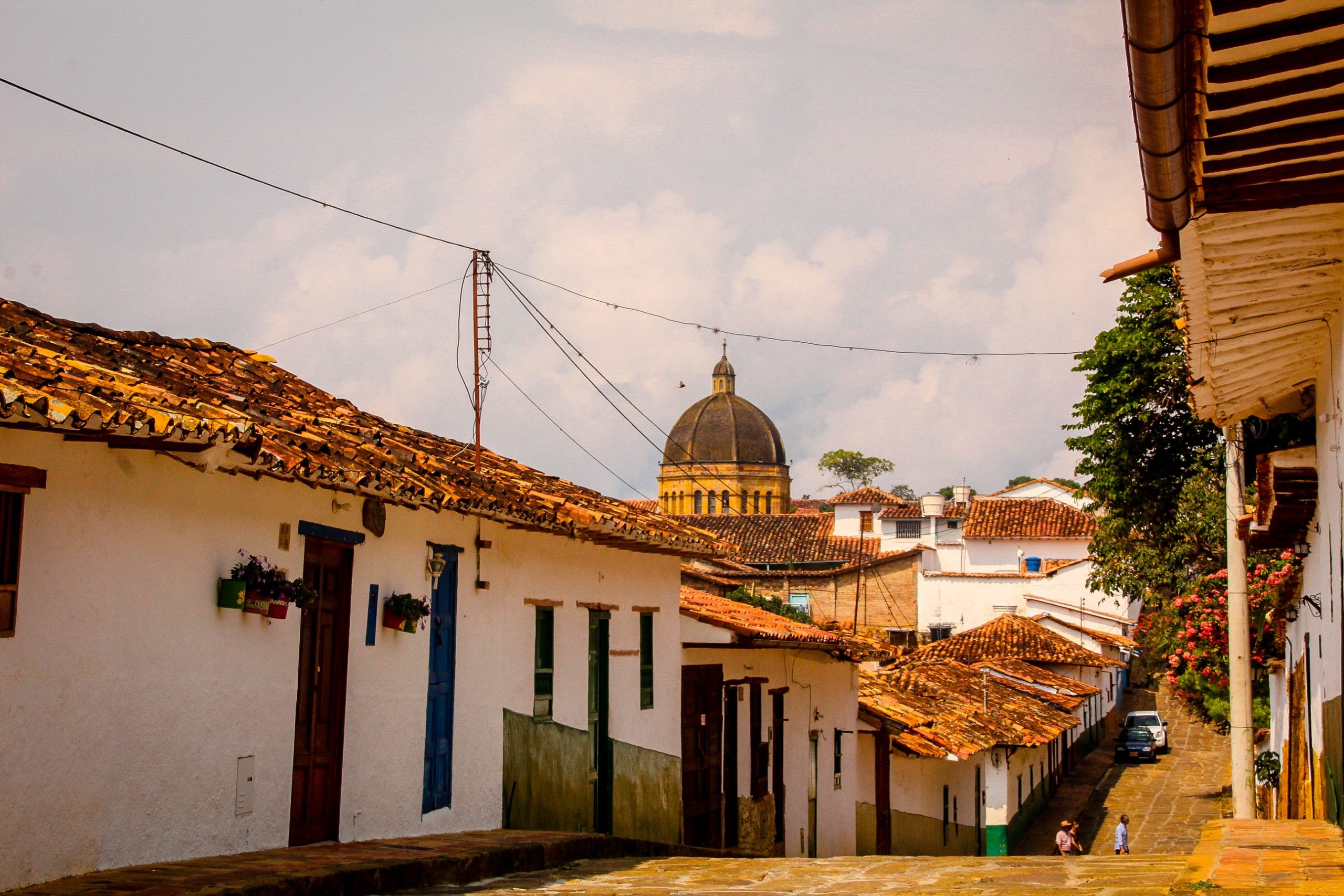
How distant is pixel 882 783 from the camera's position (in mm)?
22750

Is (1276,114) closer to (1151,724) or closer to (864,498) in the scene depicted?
(1151,724)

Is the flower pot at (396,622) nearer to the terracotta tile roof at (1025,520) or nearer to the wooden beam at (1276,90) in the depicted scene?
the wooden beam at (1276,90)

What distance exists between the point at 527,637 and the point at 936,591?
4494 centimetres

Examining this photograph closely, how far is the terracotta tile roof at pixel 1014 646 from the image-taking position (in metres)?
39.9

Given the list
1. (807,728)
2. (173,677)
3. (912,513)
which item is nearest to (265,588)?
(173,677)

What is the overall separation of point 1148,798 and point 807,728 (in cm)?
1683

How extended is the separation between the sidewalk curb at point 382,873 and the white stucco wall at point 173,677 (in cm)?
23

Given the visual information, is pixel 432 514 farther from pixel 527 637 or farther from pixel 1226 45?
pixel 1226 45

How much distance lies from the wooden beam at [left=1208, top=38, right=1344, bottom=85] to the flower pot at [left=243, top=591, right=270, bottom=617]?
606 centimetres

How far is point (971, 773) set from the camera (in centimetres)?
2814

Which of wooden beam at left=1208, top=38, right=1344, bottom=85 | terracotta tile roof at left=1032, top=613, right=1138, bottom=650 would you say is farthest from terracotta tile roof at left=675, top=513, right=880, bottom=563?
wooden beam at left=1208, top=38, right=1344, bottom=85

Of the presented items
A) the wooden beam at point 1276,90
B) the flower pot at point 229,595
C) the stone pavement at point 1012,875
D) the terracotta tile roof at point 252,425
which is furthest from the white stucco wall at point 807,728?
the wooden beam at point 1276,90

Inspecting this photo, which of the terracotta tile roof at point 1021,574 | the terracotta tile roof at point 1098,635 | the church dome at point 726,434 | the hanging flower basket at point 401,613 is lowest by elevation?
the terracotta tile roof at point 1098,635

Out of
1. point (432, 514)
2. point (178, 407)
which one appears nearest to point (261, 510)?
point (178, 407)
